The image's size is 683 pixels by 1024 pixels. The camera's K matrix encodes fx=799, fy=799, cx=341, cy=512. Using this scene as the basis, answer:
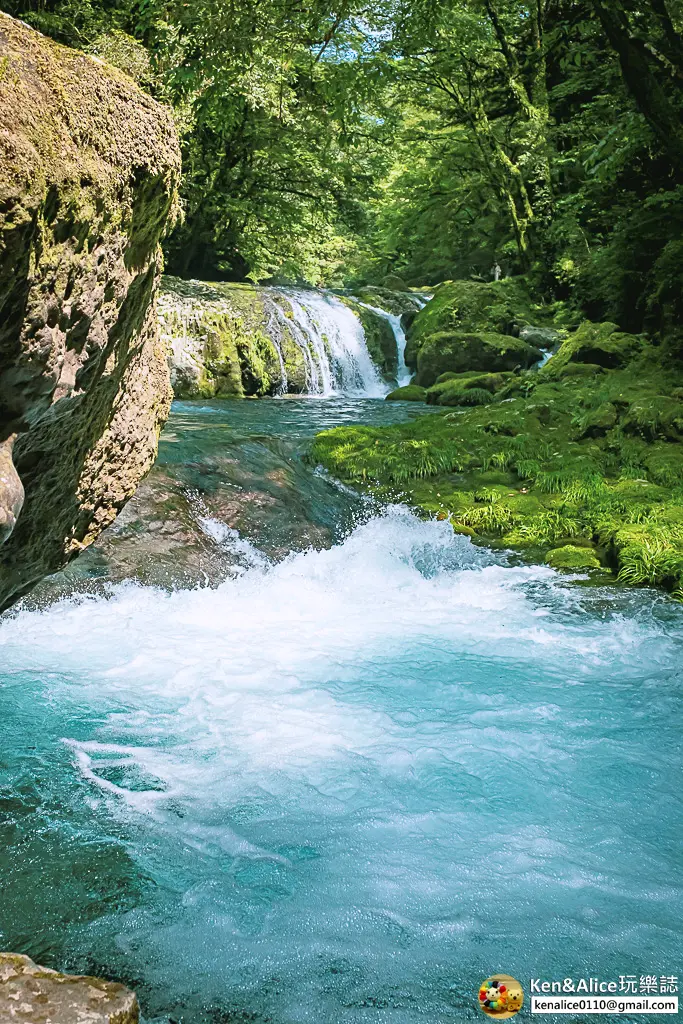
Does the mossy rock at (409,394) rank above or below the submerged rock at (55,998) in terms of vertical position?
above

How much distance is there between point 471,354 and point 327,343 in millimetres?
3208

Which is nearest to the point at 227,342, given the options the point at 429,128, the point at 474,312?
the point at 474,312

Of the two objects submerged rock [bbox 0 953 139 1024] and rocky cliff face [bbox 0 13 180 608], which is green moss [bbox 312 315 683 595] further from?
submerged rock [bbox 0 953 139 1024]

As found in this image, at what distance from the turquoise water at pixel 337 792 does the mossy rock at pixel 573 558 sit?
2.54 feet

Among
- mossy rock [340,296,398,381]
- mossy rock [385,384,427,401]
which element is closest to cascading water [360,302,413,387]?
mossy rock [340,296,398,381]

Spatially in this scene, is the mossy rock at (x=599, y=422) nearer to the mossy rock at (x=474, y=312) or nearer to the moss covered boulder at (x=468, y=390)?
the moss covered boulder at (x=468, y=390)

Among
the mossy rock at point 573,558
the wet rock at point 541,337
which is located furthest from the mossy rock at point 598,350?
the mossy rock at point 573,558

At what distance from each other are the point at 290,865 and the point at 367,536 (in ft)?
16.1

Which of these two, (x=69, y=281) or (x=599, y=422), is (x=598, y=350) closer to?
(x=599, y=422)

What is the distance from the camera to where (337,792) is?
3.72 m

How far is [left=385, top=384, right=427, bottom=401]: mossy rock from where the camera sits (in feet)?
51.6

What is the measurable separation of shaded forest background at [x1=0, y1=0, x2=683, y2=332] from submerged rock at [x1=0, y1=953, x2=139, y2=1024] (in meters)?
8.50

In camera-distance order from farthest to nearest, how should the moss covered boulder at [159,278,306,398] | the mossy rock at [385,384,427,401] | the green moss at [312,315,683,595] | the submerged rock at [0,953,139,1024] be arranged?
the mossy rock at [385,384,427,401] → the moss covered boulder at [159,278,306,398] → the green moss at [312,315,683,595] → the submerged rock at [0,953,139,1024]

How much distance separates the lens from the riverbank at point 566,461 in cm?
773
